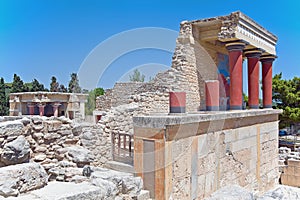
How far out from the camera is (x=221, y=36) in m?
9.41

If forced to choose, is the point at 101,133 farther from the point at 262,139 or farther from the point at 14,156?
the point at 262,139

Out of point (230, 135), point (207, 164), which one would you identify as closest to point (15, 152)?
point (207, 164)

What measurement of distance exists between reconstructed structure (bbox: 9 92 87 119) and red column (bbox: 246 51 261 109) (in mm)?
11298

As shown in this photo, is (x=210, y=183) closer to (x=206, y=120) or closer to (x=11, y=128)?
(x=206, y=120)

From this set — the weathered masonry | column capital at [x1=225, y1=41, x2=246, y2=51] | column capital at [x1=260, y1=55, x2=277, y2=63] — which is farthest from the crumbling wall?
column capital at [x1=260, y1=55, x2=277, y2=63]

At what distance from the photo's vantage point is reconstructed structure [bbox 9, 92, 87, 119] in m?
19.5

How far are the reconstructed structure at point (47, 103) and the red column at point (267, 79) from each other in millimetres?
11656

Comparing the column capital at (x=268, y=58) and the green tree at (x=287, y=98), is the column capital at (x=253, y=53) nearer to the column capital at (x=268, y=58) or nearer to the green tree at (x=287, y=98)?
the column capital at (x=268, y=58)

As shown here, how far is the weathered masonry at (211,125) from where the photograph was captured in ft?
17.0

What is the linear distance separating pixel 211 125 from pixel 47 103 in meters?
17.2

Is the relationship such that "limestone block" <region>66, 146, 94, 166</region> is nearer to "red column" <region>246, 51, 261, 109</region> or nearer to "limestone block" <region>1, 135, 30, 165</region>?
"limestone block" <region>1, 135, 30, 165</region>

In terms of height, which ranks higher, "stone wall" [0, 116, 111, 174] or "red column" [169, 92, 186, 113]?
"red column" [169, 92, 186, 113]

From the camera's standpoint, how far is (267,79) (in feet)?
42.5

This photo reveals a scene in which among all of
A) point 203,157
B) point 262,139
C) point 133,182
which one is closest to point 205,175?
point 203,157
